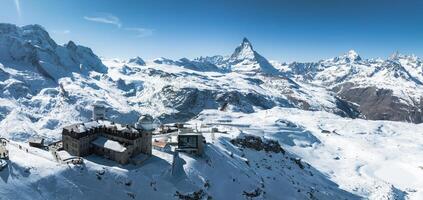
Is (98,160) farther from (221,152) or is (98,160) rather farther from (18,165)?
(221,152)

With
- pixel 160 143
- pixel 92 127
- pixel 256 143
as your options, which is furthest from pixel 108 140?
pixel 256 143

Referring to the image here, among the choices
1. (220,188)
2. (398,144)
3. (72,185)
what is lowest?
(398,144)

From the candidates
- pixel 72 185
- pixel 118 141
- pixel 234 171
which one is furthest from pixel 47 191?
pixel 234 171

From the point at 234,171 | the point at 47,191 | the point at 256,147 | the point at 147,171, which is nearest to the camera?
the point at 47,191

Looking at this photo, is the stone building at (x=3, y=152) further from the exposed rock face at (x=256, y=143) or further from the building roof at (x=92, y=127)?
the exposed rock face at (x=256, y=143)

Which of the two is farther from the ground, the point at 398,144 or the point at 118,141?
the point at 118,141

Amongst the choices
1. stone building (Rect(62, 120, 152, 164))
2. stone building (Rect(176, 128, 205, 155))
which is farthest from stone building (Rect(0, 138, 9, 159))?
stone building (Rect(176, 128, 205, 155))

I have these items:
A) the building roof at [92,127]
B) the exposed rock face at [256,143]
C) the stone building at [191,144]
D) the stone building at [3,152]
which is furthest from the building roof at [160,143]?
the stone building at [3,152]

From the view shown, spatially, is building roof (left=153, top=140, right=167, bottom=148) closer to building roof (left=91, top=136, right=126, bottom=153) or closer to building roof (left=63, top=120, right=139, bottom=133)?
building roof (left=63, top=120, right=139, bottom=133)
